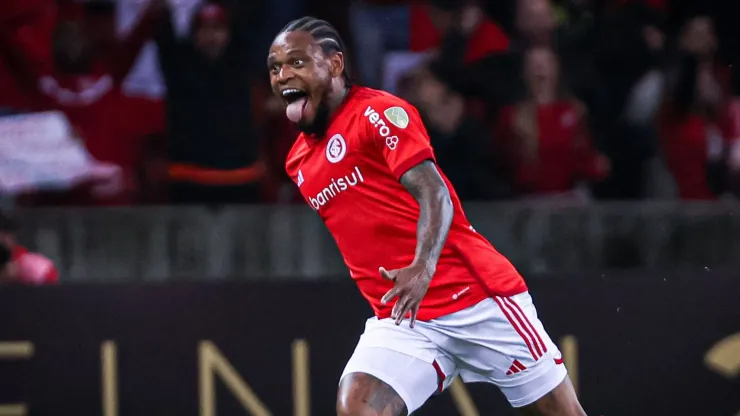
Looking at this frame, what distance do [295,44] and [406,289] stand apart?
1.02 metres

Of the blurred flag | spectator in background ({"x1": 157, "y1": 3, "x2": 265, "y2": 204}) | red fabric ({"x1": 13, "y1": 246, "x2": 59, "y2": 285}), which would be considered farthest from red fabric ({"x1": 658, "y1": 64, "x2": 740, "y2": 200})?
red fabric ({"x1": 13, "y1": 246, "x2": 59, "y2": 285})

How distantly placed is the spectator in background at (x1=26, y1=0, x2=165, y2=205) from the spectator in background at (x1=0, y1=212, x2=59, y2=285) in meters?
0.85

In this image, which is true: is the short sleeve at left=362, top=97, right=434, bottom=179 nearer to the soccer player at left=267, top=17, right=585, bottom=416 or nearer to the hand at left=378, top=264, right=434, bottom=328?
the soccer player at left=267, top=17, right=585, bottom=416

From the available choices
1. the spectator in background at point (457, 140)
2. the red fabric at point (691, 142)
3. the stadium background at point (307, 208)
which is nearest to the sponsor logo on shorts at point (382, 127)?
the stadium background at point (307, 208)

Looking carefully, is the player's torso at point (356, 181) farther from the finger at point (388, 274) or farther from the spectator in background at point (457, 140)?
the spectator in background at point (457, 140)

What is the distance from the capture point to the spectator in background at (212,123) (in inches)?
297

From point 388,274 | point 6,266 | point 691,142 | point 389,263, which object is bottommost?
point 6,266

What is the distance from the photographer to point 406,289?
3994mm

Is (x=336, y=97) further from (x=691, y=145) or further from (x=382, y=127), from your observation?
(x=691, y=145)

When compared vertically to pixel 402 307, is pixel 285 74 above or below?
above

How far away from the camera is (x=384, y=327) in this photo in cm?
454

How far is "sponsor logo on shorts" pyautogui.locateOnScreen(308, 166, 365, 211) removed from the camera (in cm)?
444

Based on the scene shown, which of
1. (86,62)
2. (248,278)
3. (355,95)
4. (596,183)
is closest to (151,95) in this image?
(86,62)

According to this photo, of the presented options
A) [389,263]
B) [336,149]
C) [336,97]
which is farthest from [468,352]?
[336,97]
